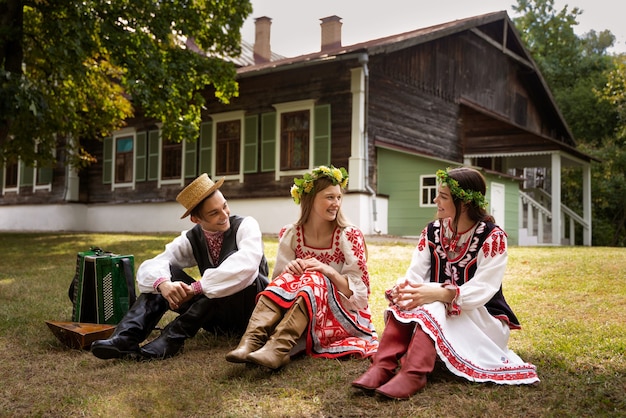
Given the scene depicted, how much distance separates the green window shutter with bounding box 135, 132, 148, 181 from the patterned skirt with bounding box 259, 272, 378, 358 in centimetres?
1614

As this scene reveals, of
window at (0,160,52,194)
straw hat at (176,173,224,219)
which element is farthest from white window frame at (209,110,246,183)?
straw hat at (176,173,224,219)

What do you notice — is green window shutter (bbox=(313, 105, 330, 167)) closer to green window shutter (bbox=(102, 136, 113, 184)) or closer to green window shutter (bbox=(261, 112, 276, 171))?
green window shutter (bbox=(261, 112, 276, 171))

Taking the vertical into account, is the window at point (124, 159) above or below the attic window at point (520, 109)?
below

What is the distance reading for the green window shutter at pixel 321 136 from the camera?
595 inches

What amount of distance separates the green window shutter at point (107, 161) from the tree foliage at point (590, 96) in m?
17.1

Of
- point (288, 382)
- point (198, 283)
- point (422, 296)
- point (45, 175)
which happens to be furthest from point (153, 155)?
point (422, 296)

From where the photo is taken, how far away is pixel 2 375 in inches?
151

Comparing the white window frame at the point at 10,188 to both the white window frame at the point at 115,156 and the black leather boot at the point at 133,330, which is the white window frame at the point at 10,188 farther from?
the black leather boot at the point at 133,330

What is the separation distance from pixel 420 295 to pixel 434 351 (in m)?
0.29

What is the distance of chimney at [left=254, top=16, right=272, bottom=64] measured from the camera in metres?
22.8

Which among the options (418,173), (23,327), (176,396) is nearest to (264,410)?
(176,396)

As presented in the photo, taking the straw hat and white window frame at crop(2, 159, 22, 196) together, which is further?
white window frame at crop(2, 159, 22, 196)

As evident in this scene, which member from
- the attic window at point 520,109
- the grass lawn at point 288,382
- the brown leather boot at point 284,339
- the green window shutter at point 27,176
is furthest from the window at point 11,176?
the brown leather boot at point 284,339

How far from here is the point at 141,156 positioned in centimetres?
1934
